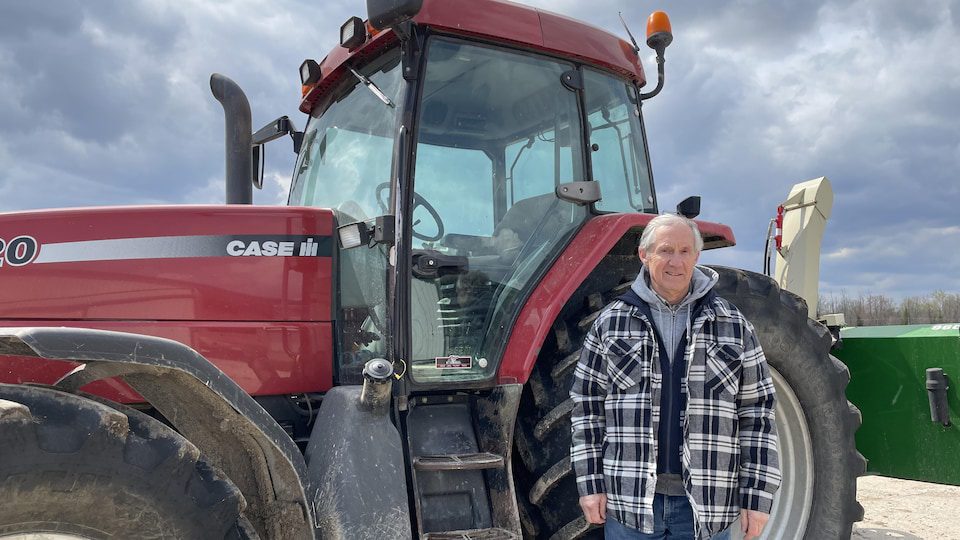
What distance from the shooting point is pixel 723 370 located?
216cm

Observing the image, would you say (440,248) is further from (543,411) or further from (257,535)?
(257,535)

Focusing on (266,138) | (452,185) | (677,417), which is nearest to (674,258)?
(677,417)

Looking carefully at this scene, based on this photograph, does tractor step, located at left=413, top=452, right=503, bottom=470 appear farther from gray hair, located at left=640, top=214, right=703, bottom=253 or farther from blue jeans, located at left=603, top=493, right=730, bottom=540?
gray hair, located at left=640, top=214, right=703, bottom=253

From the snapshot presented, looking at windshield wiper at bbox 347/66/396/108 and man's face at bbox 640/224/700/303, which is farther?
windshield wiper at bbox 347/66/396/108

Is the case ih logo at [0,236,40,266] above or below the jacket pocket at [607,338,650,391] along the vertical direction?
above

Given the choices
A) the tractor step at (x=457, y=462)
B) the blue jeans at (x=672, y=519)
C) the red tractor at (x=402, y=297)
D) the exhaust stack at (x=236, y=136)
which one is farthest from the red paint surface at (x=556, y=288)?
the exhaust stack at (x=236, y=136)

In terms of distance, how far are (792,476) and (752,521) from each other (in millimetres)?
1704

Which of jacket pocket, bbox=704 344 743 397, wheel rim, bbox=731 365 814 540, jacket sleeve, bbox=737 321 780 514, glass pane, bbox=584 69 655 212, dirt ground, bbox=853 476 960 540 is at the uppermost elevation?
glass pane, bbox=584 69 655 212

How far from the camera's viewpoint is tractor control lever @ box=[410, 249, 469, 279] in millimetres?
2918

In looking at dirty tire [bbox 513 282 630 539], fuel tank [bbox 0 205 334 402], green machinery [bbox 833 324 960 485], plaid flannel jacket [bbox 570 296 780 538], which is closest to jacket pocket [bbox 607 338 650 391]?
plaid flannel jacket [bbox 570 296 780 538]

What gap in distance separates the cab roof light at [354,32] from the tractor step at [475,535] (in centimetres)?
193

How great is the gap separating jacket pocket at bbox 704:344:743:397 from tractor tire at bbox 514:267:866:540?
846 millimetres

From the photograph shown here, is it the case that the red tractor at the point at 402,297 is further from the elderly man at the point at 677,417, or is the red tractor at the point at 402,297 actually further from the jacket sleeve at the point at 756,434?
the jacket sleeve at the point at 756,434

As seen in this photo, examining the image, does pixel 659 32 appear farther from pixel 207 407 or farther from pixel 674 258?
pixel 207 407
